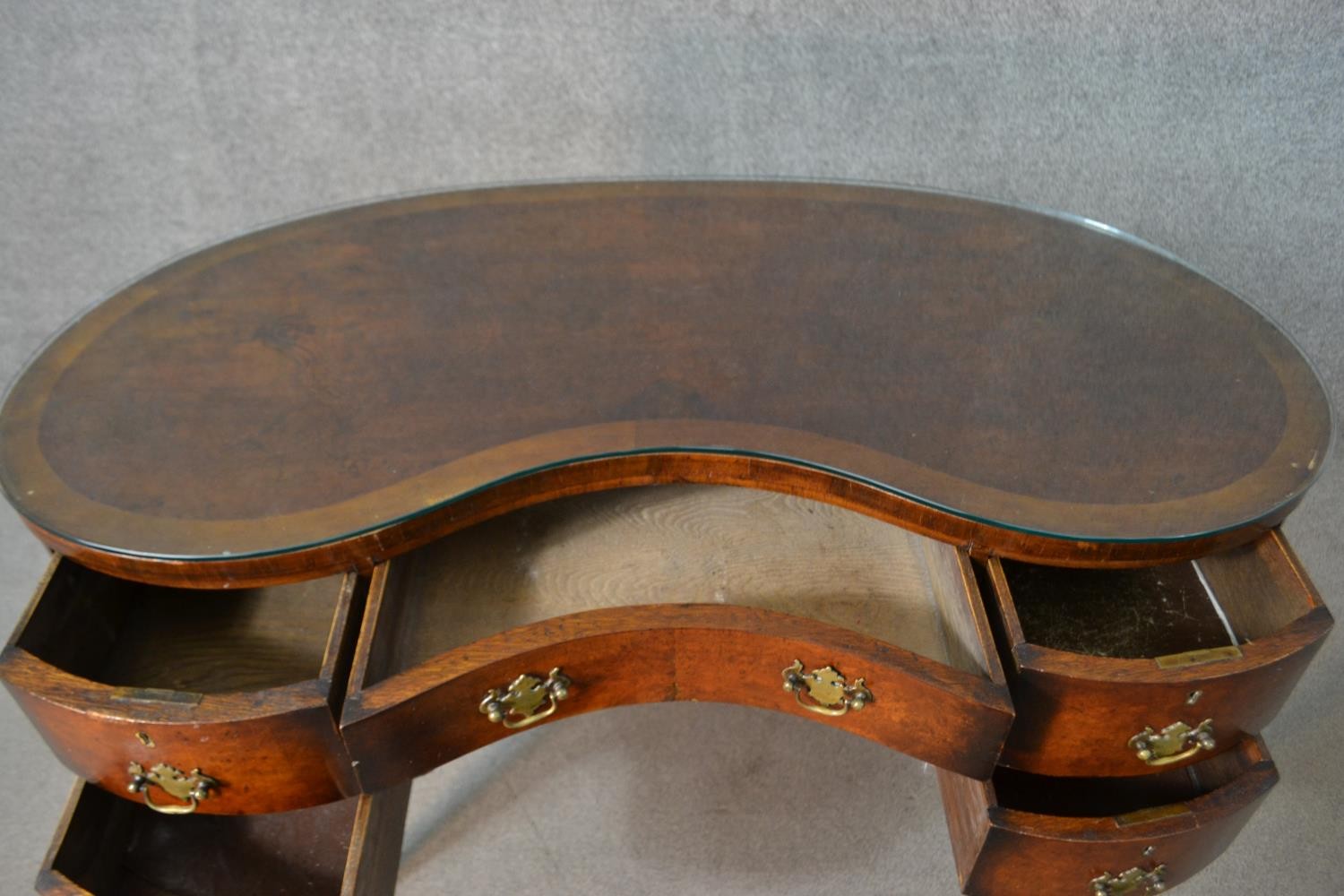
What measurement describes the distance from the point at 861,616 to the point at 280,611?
1.69 feet

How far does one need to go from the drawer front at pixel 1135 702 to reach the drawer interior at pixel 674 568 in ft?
0.32

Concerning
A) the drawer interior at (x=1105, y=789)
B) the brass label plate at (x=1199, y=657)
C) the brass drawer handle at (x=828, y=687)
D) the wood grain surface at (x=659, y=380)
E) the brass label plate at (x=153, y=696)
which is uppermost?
the wood grain surface at (x=659, y=380)

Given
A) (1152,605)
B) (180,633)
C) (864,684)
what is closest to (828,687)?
(864,684)

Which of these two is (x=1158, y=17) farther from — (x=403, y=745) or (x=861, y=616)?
(x=403, y=745)

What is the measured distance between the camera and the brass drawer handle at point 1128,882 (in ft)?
2.73

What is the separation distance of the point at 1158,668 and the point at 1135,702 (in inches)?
1.2

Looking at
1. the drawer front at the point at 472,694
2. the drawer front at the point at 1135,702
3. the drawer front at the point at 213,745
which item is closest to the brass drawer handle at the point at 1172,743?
the drawer front at the point at 1135,702

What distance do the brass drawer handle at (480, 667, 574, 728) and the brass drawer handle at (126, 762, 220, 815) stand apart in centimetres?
21

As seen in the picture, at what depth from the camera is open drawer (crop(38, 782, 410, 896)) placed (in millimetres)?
899

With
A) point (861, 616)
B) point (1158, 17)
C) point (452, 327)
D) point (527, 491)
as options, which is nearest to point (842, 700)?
point (861, 616)

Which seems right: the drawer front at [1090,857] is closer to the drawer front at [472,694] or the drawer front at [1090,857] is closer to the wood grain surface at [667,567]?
the wood grain surface at [667,567]

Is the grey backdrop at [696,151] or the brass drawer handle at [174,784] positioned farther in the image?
the grey backdrop at [696,151]

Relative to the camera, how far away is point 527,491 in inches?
32.6

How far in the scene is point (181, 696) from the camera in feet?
2.47
